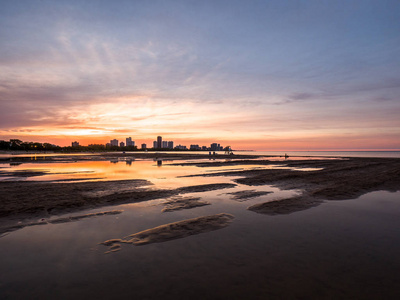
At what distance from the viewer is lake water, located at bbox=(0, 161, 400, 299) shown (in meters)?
5.09

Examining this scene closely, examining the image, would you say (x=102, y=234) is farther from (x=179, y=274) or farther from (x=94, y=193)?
(x=94, y=193)

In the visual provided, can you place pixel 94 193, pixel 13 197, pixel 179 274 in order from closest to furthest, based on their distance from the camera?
pixel 179 274
pixel 13 197
pixel 94 193

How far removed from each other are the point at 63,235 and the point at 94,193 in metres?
7.67

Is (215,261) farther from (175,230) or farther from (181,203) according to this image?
(181,203)

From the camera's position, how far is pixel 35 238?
8016 millimetres

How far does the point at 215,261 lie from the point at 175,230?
282 centimetres

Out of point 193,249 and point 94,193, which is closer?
point 193,249

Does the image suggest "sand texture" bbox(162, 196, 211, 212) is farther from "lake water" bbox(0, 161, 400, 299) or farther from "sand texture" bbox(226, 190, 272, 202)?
"sand texture" bbox(226, 190, 272, 202)

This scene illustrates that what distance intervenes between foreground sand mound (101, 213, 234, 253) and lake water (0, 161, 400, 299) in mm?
380

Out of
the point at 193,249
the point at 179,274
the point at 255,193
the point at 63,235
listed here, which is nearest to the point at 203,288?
the point at 179,274

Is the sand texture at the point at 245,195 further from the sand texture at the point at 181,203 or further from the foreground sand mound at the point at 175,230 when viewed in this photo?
the foreground sand mound at the point at 175,230

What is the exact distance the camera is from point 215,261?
252 inches

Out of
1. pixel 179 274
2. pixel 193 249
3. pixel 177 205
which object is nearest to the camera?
pixel 179 274

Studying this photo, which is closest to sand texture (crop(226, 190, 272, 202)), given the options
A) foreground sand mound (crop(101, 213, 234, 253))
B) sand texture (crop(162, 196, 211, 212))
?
sand texture (crop(162, 196, 211, 212))
